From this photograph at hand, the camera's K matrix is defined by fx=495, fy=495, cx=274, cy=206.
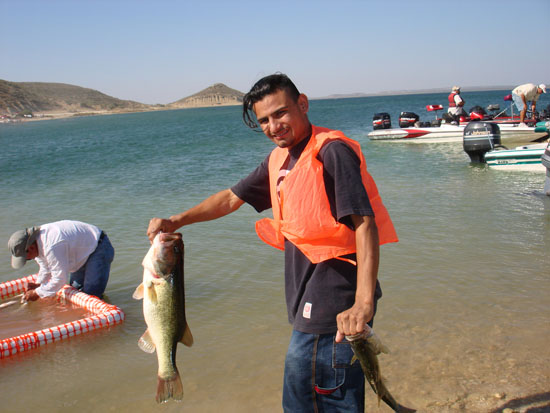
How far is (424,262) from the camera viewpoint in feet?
26.0

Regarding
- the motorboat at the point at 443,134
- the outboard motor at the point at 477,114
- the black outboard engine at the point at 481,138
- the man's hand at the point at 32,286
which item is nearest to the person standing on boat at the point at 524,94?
the motorboat at the point at 443,134

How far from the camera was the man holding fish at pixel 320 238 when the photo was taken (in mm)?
2473

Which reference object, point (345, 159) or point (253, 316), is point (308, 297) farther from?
point (253, 316)

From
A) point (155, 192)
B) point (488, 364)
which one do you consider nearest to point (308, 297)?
point (488, 364)

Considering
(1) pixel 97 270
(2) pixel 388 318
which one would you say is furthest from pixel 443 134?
(1) pixel 97 270

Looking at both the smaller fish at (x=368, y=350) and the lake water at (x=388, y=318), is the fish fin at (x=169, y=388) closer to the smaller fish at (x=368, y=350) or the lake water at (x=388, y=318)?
the smaller fish at (x=368, y=350)

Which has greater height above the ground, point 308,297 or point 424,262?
point 308,297

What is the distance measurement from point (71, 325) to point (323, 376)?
4.32 m

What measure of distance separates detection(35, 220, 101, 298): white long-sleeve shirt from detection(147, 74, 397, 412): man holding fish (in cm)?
442

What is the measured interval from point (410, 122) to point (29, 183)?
1916 cm

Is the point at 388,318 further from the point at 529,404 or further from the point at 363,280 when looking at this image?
the point at 363,280

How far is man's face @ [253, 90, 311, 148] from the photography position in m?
2.80

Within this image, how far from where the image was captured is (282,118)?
2809 mm

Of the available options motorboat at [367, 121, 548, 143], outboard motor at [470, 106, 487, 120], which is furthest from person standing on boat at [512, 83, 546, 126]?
outboard motor at [470, 106, 487, 120]
